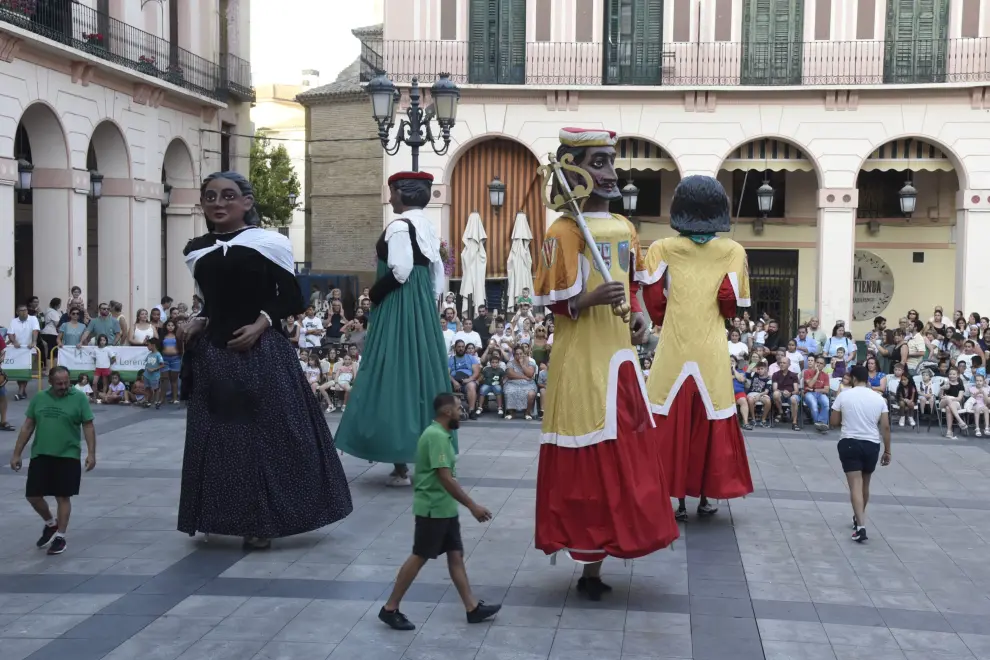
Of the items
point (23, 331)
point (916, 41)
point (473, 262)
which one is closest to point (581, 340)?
point (23, 331)

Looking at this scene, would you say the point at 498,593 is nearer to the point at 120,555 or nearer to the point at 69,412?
the point at 120,555

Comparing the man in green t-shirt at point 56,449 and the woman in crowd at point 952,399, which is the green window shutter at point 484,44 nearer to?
the woman in crowd at point 952,399

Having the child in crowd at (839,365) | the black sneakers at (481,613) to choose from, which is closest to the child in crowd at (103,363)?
the child in crowd at (839,365)

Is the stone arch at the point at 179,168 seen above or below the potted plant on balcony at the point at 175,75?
below

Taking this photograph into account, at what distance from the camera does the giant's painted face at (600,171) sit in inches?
253

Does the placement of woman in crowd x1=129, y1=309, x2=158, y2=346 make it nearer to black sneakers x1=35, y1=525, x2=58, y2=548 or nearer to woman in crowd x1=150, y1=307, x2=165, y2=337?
woman in crowd x1=150, y1=307, x2=165, y2=337

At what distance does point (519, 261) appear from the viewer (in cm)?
2238

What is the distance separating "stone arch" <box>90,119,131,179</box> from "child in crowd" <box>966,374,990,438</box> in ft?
53.6

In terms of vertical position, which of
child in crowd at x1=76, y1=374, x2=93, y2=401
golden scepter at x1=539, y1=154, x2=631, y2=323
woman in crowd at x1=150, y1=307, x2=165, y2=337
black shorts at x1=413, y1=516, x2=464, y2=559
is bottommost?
child in crowd at x1=76, y1=374, x2=93, y2=401

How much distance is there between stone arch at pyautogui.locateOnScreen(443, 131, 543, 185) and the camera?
23.3 m

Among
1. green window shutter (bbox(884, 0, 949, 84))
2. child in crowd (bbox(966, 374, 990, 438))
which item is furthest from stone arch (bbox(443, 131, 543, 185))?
child in crowd (bbox(966, 374, 990, 438))

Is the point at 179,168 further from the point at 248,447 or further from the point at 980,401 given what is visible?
the point at 248,447

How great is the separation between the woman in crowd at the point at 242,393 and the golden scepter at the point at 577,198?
1.80 metres

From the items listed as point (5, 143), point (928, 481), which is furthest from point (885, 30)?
point (5, 143)
